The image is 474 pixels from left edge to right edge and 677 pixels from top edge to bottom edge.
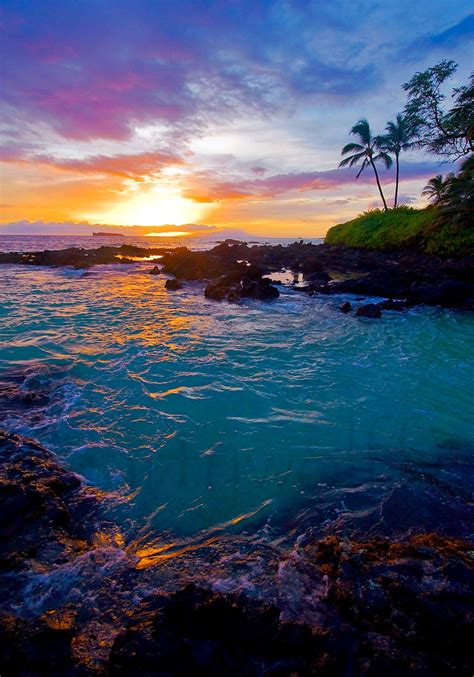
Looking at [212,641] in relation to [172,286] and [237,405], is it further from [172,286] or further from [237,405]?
[172,286]

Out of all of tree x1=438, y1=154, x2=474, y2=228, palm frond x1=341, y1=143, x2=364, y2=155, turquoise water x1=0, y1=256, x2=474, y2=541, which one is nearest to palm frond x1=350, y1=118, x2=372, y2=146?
palm frond x1=341, y1=143, x2=364, y2=155

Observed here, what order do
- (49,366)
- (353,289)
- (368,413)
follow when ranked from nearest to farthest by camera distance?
1. (368,413)
2. (49,366)
3. (353,289)

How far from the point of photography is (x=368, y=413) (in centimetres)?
664

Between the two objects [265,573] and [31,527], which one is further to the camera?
[31,527]

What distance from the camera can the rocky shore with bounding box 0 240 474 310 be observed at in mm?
15758

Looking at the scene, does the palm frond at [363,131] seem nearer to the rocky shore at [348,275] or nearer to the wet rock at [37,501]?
the rocky shore at [348,275]

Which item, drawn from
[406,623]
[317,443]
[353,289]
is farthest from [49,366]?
[353,289]

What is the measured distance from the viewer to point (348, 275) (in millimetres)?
24906

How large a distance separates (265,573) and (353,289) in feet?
57.3

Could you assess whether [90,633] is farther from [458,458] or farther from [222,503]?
[458,458]

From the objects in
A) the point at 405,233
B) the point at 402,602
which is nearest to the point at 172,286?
the point at 402,602

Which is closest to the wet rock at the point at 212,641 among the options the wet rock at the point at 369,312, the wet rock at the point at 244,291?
the wet rock at the point at 369,312

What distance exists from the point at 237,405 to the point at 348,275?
67.3ft

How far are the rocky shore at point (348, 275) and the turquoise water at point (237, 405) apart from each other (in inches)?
87.1
